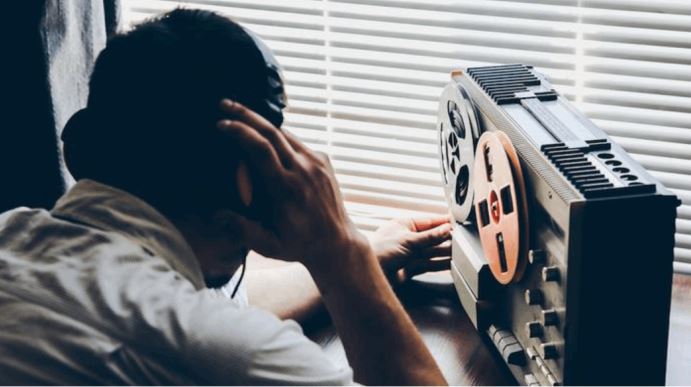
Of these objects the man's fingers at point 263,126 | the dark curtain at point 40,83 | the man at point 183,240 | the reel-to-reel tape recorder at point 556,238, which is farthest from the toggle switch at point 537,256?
the dark curtain at point 40,83

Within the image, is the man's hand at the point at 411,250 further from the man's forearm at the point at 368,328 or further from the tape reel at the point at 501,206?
the man's forearm at the point at 368,328

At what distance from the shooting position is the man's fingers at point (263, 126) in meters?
1.13

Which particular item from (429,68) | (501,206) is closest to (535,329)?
(501,206)

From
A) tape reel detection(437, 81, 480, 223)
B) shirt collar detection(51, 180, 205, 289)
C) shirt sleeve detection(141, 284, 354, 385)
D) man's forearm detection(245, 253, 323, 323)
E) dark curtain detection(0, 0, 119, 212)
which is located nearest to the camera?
shirt sleeve detection(141, 284, 354, 385)

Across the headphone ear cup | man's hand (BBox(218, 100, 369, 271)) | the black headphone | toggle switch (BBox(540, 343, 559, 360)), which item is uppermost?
the black headphone

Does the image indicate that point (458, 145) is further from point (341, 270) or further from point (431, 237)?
point (341, 270)

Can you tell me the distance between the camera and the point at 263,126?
1164mm

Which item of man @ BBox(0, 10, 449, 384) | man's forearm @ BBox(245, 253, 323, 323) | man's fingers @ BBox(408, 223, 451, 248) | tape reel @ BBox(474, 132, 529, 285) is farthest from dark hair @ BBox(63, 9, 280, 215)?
man's fingers @ BBox(408, 223, 451, 248)

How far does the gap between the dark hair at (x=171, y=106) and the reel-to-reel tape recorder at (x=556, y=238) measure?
0.34m

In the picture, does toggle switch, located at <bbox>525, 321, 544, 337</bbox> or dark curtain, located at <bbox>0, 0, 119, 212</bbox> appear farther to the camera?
dark curtain, located at <bbox>0, 0, 119, 212</bbox>

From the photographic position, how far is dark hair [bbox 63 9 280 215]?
44.4 inches

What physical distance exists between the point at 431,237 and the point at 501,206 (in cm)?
38

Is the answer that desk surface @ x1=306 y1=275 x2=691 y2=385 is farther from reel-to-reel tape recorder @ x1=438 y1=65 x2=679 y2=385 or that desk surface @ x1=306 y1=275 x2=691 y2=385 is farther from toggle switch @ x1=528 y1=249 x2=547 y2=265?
toggle switch @ x1=528 y1=249 x2=547 y2=265

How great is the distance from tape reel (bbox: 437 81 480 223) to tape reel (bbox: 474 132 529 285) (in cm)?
5
